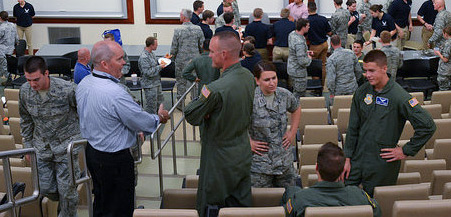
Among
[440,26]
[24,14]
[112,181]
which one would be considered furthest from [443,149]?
[24,14]

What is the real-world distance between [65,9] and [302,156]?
9.85 metres

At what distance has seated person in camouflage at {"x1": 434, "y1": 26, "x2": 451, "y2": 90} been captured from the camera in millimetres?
8873

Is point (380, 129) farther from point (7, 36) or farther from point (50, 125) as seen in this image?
point (7, 36)

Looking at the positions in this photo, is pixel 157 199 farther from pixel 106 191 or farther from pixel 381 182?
pixel 381 182

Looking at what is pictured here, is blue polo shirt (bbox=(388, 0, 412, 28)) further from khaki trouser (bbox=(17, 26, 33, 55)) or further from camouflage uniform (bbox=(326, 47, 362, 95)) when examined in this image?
khaki trouser (bbox=(17, 26, 33, 55))

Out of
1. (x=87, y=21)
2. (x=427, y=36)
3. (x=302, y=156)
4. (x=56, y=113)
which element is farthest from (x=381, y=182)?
(x=87, y=21)

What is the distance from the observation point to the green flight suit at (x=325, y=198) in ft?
11.7

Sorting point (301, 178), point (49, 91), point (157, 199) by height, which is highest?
point (49, 91)

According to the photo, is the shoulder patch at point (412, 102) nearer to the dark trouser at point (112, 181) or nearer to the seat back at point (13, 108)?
the dark trouser at point (112, 181)

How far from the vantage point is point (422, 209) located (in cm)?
350

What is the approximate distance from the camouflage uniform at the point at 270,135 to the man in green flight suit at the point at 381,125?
53cm

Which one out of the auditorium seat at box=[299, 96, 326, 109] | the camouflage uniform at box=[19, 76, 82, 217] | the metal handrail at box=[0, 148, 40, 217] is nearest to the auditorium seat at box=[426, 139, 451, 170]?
the auditorium seat at box=[299, 96, 326, 109]

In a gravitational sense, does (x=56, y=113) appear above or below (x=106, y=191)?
above

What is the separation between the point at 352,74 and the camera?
8164 mm
